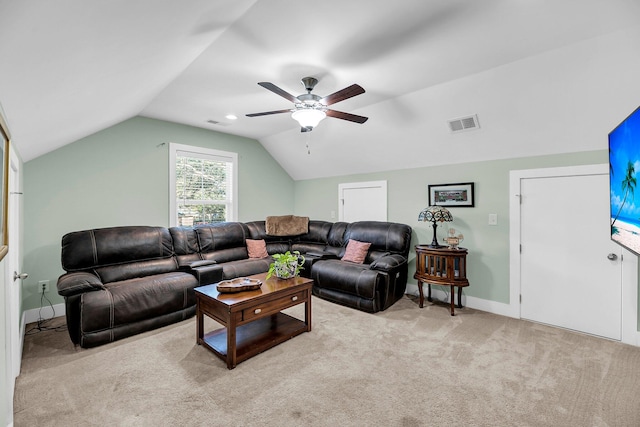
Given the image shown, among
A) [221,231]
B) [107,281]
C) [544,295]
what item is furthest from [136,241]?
[544,295]

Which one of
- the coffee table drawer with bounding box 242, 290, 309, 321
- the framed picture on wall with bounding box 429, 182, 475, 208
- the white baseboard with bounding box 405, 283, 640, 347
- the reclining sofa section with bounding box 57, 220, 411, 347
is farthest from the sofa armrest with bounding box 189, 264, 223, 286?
the framed picture on wall with bounding box 429, 182, 475, 208

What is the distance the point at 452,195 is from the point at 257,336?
3.08 meters

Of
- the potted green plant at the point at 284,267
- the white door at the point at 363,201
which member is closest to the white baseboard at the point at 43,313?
→ the potted green plant at the point at 284,267

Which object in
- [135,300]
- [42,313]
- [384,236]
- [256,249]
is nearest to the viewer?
[135,300]

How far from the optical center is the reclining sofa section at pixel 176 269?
2.70 meters

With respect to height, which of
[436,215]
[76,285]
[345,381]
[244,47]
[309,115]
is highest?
[244,47]

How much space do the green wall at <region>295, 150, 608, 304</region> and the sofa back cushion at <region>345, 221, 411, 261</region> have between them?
0.29m

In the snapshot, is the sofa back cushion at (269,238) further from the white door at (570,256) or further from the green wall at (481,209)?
the white door at (570,256)

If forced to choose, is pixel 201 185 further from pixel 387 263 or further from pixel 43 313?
pixel 387 263

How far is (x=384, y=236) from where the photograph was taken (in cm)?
425

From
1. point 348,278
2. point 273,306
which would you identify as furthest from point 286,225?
point 273,306

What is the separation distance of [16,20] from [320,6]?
1.53 metres

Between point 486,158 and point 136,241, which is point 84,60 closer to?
point 136,241

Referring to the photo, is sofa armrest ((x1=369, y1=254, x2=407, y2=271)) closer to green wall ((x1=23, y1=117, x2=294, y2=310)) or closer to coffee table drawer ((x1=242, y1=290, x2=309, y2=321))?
coffee table drawer ((x1=242, y1=290, x2=309, y2=321))
